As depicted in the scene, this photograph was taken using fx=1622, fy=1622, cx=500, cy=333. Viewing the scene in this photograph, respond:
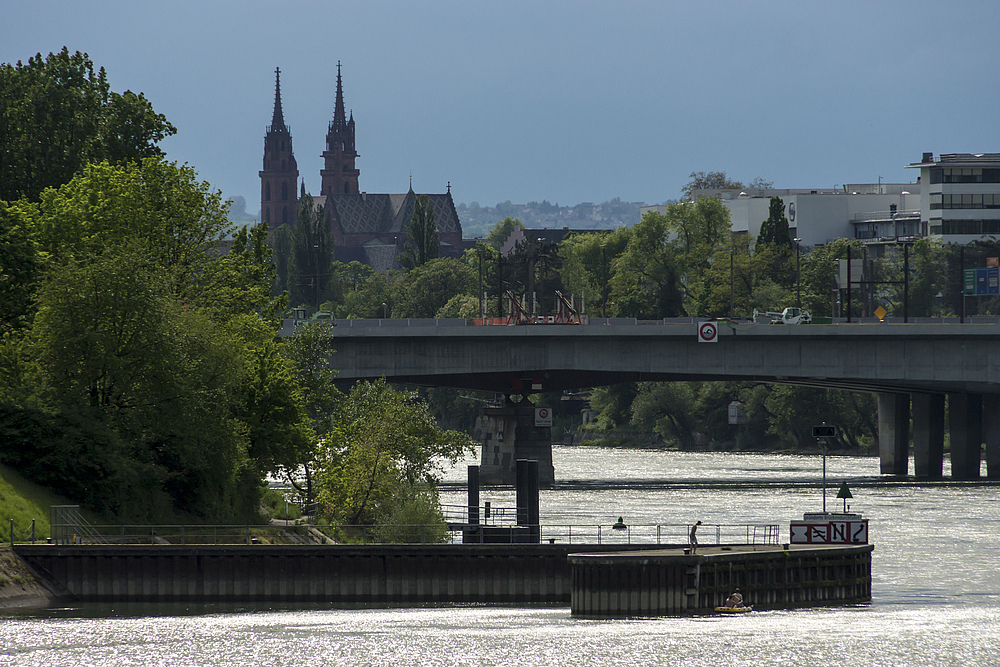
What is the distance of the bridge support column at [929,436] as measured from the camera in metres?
118

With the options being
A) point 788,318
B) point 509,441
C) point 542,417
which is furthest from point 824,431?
point 509,441

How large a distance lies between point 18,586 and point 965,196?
16146 centimetres

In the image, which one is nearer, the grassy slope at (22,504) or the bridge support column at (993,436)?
the grassy slope at (22,504)

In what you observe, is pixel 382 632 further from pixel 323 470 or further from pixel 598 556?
pixel 323 470

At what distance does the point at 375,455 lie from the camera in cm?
6238

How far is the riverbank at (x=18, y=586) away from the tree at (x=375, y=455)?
13861 millimetres

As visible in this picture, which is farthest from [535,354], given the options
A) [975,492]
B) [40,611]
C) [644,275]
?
[644,275]

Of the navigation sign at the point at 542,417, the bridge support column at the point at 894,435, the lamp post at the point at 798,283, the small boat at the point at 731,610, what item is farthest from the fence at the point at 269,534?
the lamp post at the point at 798,283

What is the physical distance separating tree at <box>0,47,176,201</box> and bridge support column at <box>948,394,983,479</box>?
2338 inches

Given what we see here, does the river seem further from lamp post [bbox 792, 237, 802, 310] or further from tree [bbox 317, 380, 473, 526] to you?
lamp post [bbox 792, 237, 802, 310]

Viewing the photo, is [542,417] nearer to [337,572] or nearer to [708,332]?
[708,332]

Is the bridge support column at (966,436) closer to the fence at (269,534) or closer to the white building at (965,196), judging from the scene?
the fence at (269,534)

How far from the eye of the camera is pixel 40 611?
48.2 metres

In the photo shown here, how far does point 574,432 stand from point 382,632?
479 feet
